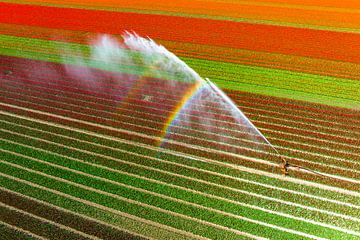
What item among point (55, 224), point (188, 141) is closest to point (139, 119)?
point (188, 141)

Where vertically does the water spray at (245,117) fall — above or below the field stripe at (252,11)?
below

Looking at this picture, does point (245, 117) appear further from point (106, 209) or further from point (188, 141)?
point (106, 209)

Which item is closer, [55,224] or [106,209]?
[55,224]

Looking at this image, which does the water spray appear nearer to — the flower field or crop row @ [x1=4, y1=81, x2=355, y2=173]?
the flower field

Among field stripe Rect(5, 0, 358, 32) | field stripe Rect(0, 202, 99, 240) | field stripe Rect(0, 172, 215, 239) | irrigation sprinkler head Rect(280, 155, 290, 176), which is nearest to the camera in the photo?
field stripe Rect(0, 202, 99, 240)

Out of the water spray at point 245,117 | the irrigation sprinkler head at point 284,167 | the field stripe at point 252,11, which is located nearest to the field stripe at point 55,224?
the irrigation sprinkler head at point 284,167

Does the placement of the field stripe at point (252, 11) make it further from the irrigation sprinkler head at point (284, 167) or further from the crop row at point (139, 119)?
the irrigation sprinkler head at point (284, 167)

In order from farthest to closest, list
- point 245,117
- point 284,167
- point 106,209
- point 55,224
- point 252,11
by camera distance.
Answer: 1. point 252,11
2. point 245,117
3. point 284,167
4. point 106,209
5. point 55,224

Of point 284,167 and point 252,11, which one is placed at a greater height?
point 252,11

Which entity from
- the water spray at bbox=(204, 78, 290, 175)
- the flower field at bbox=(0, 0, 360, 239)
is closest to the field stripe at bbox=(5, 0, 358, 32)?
the flower field at bbox=(0, 0, 360, 239)

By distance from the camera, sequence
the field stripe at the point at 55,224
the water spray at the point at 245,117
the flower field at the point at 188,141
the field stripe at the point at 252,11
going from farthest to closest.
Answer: the field stripe at the point at 252,11
the water spray at the point at 245,117
the flower field at the point at 188,141
the field stripe at the point at 55,224
